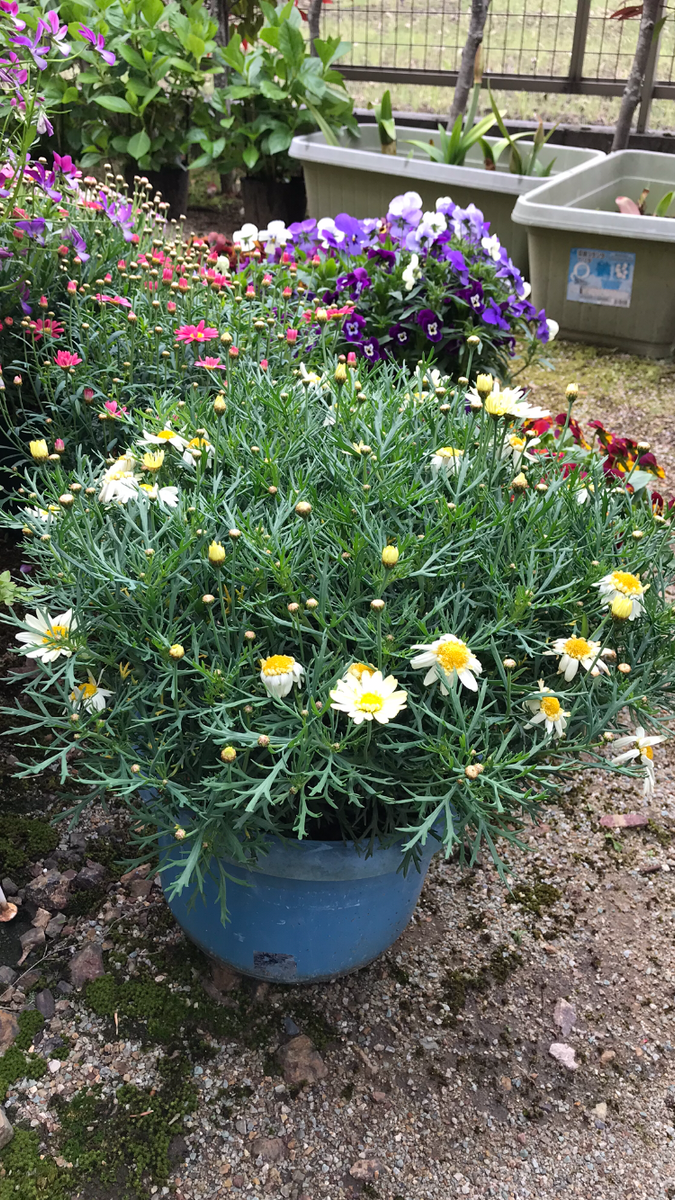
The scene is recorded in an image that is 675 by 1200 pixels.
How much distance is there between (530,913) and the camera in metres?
1.68

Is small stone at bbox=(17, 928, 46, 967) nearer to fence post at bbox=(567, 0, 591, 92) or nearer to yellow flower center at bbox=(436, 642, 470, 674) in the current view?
yellow flower center at bbox=(436, 642, 470, 674)

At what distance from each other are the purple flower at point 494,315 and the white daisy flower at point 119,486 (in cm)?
149

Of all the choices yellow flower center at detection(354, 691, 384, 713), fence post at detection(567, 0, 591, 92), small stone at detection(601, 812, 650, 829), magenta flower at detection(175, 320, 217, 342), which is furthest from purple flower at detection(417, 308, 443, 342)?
fence post at detection(567, 0, 591, 92)

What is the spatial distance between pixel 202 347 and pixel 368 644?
3.36 feet

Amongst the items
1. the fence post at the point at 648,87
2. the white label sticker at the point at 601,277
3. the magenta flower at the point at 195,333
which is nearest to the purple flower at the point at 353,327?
the magenta flower at the point at 195,333

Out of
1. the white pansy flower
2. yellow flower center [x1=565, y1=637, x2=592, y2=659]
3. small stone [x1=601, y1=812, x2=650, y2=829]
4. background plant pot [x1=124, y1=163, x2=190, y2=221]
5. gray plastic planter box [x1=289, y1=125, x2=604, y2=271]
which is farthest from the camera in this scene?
background plant pot [x1=124, y1=163, x2=190, y2=221]

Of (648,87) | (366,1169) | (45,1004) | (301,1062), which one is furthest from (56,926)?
(648,87)

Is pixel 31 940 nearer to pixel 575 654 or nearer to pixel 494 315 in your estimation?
pixel 575 654

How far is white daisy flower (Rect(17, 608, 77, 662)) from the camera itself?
3.56 ft

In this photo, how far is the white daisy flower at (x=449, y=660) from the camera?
3.31 feet

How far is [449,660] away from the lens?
101cm

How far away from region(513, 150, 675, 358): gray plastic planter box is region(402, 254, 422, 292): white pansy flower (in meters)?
1.20

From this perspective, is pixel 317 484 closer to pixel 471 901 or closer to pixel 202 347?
pixel 202 347

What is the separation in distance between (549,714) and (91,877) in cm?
97
